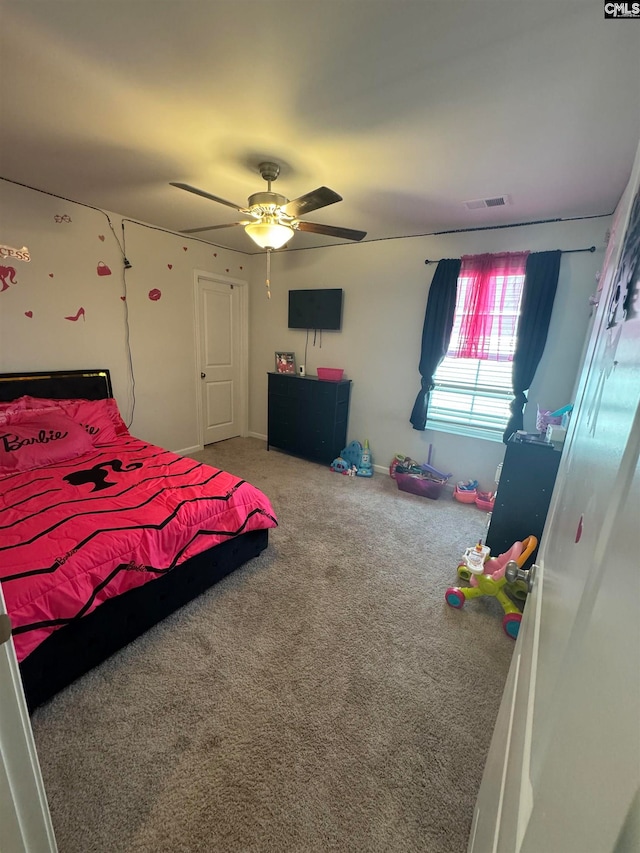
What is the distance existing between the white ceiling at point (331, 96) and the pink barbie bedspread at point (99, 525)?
6.46 feet

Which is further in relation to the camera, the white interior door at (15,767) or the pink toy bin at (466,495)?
the pink toy bin at (466,495)

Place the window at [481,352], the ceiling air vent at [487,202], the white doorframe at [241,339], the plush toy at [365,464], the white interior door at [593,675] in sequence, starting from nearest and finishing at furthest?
1. the white interior door at [593,675]
2. the ceiling air vent at [487,202]
3. the window at [481,352]
4. the plush toy at [365,464]
5. the white doorframe at [241,339]

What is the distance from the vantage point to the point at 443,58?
131 cm

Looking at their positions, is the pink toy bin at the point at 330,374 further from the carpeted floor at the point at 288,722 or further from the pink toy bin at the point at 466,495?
the carpeted floor at the point at 288,722

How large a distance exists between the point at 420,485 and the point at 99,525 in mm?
2702

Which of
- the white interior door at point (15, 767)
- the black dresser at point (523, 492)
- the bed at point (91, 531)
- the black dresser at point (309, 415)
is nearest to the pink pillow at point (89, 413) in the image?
the bed at point (91, 531)

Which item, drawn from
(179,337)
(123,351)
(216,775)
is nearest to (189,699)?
(216,775)

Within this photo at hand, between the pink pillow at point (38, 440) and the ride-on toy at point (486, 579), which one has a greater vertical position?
the pink pillow at point (38, 440)

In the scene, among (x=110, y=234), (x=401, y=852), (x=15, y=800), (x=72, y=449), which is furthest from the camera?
(x=110, y=234)

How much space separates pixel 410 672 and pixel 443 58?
258cm

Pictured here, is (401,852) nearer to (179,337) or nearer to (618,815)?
(618,815)

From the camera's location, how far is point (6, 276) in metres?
2.68

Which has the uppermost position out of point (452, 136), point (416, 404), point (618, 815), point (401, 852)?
point (452, 136)

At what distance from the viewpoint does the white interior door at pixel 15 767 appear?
0.62 metres
